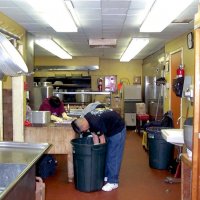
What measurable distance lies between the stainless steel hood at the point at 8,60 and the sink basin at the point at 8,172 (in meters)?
0.77

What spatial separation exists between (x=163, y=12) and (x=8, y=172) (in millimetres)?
3070

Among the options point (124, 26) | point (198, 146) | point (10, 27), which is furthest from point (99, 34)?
point (198, 146)

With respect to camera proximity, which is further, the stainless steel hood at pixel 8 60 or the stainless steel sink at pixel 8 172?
the stainless steel sink at pixel 8 172

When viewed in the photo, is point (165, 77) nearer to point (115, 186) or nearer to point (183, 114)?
point (183, 114)

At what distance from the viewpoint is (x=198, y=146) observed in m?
2.88

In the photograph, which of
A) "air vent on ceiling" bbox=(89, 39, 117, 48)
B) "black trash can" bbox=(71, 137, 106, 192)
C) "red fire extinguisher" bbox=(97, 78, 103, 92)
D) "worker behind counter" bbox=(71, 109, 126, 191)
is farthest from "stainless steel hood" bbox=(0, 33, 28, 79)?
"red fire extinguisher" bbox=(97, 78, 103, 92)

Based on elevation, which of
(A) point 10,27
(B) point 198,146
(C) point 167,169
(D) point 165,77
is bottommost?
(C) point 167,169

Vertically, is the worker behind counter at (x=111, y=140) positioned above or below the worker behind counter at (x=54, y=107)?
below

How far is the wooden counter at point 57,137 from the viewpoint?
210 inches

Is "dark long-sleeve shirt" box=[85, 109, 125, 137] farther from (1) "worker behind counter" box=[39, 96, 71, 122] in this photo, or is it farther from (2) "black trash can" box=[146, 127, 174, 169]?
(1) "worker behind counter" box=[39, 96, 71, 122]

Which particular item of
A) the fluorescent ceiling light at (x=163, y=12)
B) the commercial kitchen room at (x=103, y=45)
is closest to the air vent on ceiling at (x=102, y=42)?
the commercial kitchen room at (x=103, y=45)

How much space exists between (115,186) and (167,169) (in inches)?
61.6

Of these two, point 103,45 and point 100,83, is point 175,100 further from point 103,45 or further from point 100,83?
point 100,83

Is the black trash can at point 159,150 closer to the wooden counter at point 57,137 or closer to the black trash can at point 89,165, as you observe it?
the black trash can at point 89,165
